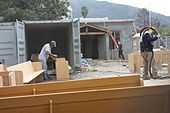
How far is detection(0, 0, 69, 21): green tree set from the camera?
39906mm

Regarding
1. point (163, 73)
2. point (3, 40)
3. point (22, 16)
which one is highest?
point (22, 16)

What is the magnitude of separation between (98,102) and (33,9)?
130ft

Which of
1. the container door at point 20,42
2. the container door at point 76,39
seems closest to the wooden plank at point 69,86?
the container door at point 20,42

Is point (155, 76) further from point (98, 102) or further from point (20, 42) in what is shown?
point (98, 102)

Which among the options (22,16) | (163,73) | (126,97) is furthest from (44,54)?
(22,16)

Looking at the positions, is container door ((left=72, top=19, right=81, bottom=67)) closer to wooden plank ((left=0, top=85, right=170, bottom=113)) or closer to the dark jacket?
the dark jacket

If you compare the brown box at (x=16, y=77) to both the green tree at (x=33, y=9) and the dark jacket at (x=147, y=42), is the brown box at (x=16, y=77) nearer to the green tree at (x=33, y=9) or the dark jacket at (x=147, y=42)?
the dark jacket at (x=147, y=42)

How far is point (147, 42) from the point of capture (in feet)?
53.4

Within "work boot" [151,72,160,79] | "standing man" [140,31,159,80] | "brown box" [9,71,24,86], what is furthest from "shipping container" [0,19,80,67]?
"brown box" [9,71,24,86]

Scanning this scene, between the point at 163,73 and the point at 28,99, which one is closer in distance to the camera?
the point at 28,99

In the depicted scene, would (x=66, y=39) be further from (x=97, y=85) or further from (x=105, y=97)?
(x=105, y=97)

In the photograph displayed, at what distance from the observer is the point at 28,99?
15.6ft

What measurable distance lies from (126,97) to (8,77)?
521 centimetres

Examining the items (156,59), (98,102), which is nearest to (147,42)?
(156,59)
